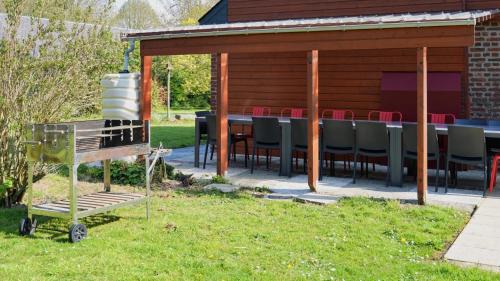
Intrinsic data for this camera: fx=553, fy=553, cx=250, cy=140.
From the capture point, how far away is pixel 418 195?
6699mm

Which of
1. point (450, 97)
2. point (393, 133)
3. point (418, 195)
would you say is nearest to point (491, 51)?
point (450, 97)

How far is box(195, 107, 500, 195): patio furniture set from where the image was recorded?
7.31 metres

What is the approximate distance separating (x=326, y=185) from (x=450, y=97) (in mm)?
2777

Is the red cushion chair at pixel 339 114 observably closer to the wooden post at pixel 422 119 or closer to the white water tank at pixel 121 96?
the wooden post at pixel 422 119

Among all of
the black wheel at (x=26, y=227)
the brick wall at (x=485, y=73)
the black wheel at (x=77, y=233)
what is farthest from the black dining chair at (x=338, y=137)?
the black wheel at (x=26, y=227)

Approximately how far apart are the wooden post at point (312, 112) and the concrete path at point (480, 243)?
214 cm

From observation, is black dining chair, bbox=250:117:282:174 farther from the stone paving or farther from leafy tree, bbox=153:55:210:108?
leafy tree, bbox=153:55:210:108

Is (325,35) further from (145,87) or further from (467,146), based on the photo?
(145,87)

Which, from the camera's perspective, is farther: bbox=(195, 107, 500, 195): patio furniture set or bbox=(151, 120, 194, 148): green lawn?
bbox=(151, 120, 194, 148): green lawn

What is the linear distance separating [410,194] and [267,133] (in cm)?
261

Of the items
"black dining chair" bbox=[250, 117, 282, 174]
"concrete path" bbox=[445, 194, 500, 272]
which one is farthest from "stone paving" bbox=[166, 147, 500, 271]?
"black dining chair" bbox=[250, 117, 282, 174]

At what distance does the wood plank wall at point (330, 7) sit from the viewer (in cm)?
918

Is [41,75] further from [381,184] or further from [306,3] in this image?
[306,3]

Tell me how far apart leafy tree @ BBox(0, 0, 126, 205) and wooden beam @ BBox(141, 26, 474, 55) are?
1779 millimetres
